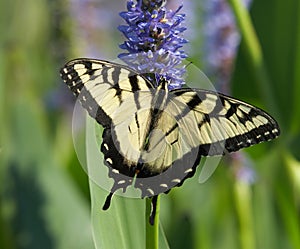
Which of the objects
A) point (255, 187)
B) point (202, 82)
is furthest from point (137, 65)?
point (255, 187)

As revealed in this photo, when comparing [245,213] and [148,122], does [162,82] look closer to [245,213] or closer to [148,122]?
[148,122]

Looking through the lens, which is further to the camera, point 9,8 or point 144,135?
point 9,8

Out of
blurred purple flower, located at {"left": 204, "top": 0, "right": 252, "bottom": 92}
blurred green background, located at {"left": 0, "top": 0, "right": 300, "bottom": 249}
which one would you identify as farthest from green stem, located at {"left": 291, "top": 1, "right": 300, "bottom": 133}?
blurred purple flower, located at {"left": 204, "top": 0, "right": 252, "bottom": 92}

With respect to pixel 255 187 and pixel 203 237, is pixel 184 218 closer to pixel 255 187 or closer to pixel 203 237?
pixel 203 237

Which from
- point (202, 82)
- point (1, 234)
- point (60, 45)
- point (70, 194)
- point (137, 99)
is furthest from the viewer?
point (60, 45)

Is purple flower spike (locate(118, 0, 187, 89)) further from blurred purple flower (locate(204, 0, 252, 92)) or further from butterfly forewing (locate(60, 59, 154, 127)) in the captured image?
blurred purple flower (locate(204, 0, 252, 92))
